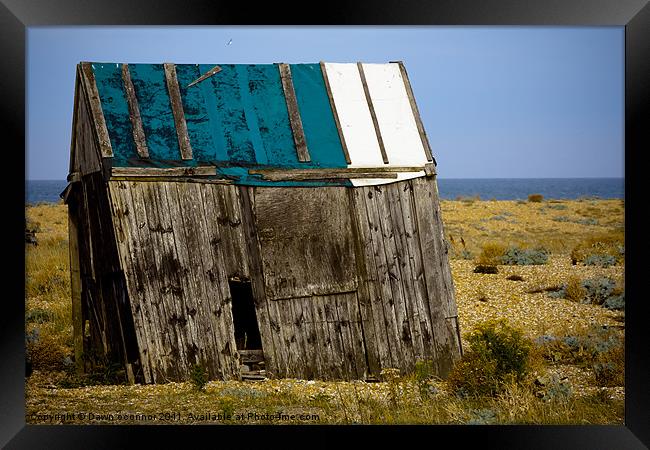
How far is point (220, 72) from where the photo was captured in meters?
9.06

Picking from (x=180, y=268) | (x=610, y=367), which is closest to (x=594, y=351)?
(x=610, y=367)

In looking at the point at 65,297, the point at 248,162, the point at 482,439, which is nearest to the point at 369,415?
the point at 482,439

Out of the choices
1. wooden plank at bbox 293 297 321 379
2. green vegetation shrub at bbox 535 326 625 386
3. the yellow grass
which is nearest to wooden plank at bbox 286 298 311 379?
wooden plank at bbox 293 297 321 379

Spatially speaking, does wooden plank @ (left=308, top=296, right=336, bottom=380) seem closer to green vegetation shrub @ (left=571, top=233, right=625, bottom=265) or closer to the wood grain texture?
the wood grain texture

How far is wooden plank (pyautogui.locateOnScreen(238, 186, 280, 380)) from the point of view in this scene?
8758mm

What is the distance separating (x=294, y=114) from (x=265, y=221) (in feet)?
4.11

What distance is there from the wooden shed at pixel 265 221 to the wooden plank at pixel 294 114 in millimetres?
16

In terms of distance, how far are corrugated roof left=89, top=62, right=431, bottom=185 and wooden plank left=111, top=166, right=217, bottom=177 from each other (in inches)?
2.4

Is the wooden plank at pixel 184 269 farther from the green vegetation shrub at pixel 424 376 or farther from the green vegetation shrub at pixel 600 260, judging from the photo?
the green vegetation shrub at pixel 600 260

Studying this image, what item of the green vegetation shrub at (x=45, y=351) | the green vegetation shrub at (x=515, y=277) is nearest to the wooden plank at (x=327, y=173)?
the green vegetation shrub at (x=45, y=351)

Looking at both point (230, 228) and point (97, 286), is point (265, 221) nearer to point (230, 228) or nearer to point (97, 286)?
point (230, 228)

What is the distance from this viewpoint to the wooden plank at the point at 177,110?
8.74 meters

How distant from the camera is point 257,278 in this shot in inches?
345

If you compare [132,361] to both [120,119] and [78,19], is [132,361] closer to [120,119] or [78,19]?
[120,119]
